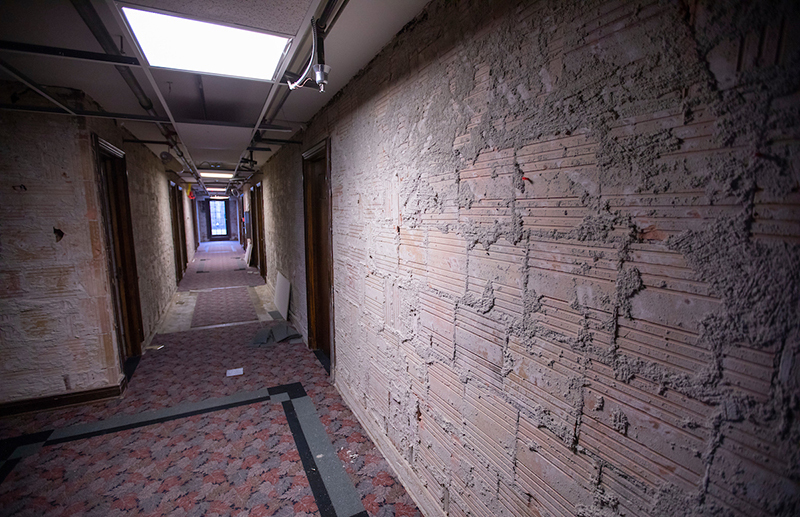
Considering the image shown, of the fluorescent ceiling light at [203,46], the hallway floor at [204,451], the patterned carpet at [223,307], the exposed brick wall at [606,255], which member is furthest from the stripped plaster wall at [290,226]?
the exposed brick wall at [606,255]

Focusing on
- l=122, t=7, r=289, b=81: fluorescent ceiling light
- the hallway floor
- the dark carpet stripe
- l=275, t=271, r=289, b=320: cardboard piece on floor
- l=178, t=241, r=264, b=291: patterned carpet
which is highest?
l=122, t=7, r=289, b=81: fluorescent ceiling light

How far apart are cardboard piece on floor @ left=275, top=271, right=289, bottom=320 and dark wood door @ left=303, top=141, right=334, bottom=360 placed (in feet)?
4.63

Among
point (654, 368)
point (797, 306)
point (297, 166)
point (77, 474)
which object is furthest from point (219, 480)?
point (297, 166)

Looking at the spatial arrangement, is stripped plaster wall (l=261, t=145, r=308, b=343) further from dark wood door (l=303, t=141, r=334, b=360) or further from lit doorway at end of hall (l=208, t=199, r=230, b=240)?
lit doorway at end of hall (l=208, t=199, r=230, b=240)

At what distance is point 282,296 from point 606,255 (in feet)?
18.0

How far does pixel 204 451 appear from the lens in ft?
8.15

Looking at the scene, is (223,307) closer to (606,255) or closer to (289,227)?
(289,227)

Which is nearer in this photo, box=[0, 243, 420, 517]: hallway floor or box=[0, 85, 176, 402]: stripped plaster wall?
box=[0, 243, 420, 517]: hallway floor

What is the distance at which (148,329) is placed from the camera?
464cm

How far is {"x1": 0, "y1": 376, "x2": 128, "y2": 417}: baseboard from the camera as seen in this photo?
115 inches

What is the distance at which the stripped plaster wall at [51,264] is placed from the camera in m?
2.81

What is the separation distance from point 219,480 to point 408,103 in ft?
8.95

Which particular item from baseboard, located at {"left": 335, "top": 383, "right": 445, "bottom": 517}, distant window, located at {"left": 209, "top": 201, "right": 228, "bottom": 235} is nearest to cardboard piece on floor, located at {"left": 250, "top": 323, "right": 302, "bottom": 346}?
baseboard, located at {"left": 335, "top": 383, "right": 445, "bottom": 517}

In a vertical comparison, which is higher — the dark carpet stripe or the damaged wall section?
the damaged wall section
